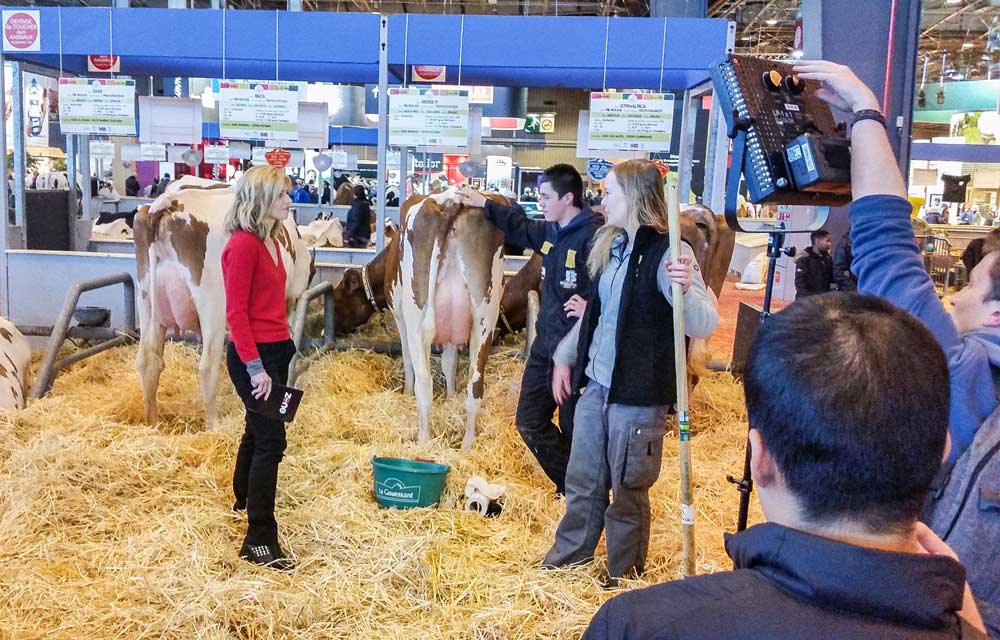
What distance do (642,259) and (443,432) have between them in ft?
8.43

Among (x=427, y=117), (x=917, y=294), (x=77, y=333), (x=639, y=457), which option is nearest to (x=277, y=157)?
(x=427, y=117)

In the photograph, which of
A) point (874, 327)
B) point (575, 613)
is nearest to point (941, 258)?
point (575, 613)

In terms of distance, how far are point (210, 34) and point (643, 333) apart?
207 inches

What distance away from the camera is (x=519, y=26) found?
257 inches

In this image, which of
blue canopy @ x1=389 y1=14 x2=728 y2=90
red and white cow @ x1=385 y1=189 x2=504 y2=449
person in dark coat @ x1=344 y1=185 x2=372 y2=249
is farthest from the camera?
person in dark coat @ x1=344 y1=185 x2=372 y2=249

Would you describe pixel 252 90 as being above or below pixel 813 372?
above

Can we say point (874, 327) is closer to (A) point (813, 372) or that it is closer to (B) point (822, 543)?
(A) point (813, 372)

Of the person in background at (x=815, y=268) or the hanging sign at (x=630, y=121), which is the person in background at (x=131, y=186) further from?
the person in background at (x=815, y=268)

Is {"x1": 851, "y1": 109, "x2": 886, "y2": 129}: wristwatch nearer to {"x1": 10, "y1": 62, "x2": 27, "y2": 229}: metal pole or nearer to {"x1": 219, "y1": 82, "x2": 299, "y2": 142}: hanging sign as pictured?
{"x1": 219, "y1": 82, "x2": 299, "y2": 142}: hanging sign

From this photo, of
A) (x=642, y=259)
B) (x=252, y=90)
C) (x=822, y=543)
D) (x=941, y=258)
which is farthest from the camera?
(x=941, y=258)

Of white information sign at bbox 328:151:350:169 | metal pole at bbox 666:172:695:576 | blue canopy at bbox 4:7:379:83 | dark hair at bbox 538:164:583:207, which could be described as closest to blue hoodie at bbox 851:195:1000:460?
metal pole at bbox 666:172:695:576

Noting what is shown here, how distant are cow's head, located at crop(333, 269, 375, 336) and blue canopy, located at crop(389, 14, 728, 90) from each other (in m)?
1.83

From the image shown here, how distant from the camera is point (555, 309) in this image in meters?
3.85

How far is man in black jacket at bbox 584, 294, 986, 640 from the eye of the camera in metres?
0.82
